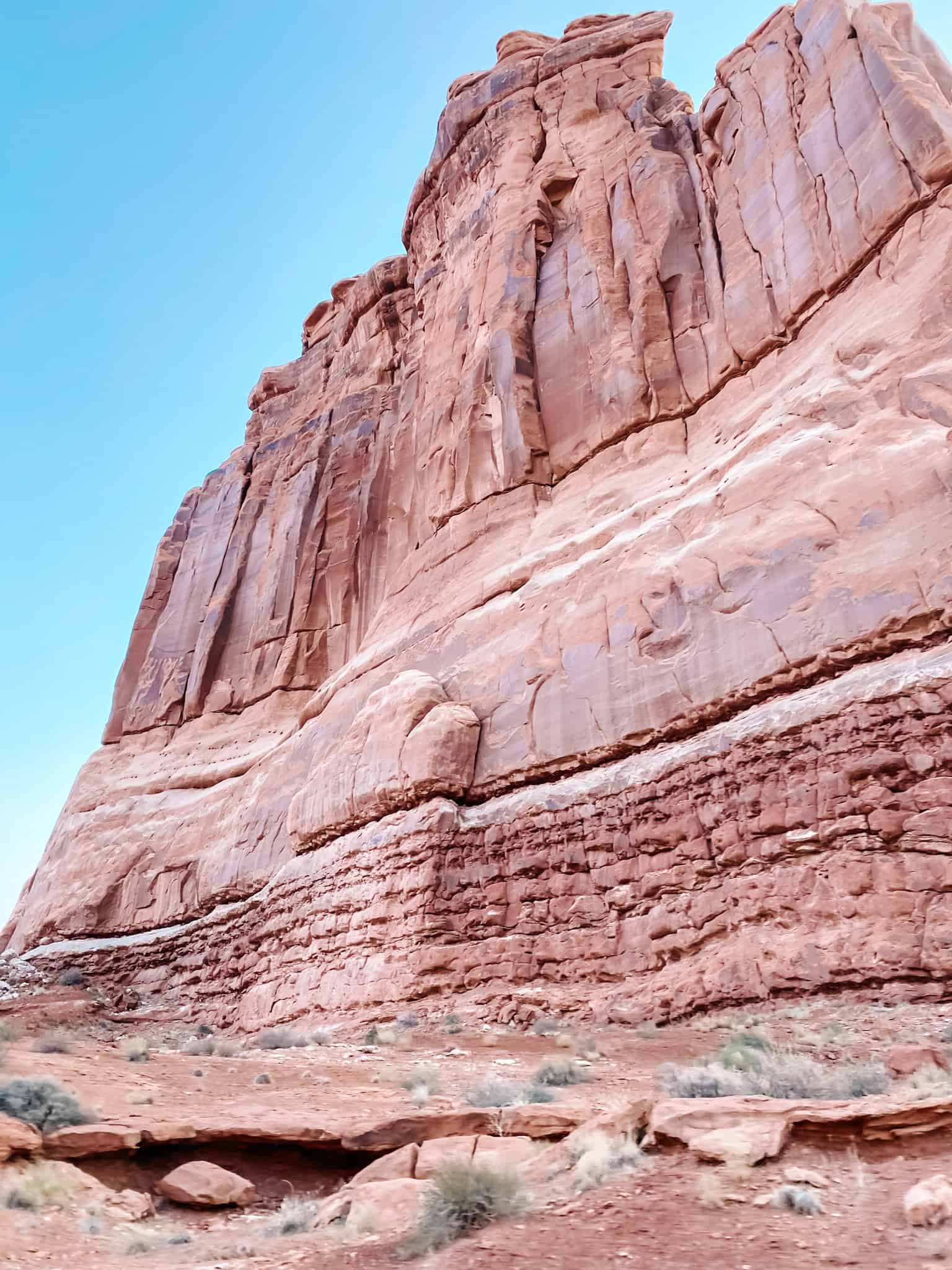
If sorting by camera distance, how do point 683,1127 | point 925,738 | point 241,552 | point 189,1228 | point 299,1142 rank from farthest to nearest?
point 241,552 → point 925,738 → point 299,1142 → point 189,1228 → point 683,1127

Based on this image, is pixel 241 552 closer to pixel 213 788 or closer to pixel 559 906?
pixel 213 788

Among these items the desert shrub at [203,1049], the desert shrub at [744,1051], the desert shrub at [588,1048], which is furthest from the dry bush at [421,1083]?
the desert shrub at [203,1049]

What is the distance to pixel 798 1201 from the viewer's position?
4121 mm

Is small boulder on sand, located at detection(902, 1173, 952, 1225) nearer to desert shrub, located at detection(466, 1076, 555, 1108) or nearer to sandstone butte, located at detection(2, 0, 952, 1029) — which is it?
desert shrub, located at detection(466, 1076, 555, 1108)

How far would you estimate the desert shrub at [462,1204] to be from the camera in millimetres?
4453

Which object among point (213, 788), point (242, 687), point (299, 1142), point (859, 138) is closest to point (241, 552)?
point (242, 687)

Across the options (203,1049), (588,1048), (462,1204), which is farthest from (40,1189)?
(203,1049)

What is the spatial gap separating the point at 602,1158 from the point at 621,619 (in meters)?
9.63

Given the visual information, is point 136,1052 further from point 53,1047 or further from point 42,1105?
point 42,1105

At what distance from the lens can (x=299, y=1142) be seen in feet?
21.1

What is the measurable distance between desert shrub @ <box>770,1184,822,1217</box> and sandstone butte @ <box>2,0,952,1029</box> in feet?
16.9

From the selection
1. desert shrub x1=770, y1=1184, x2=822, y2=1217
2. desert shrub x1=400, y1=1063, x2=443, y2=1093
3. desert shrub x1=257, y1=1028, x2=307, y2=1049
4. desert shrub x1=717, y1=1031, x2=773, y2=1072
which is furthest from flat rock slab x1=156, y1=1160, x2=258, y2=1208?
desert shrub x1=257, y1=1028, x2=307, y2=1049

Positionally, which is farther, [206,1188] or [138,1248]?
[206,1188]

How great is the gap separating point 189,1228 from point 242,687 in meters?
26.4
